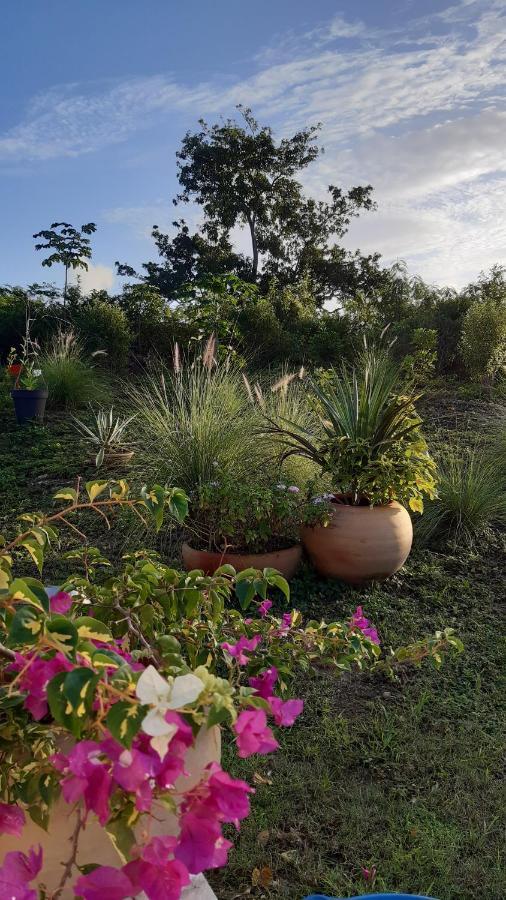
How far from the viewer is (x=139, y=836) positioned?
91 centimetres

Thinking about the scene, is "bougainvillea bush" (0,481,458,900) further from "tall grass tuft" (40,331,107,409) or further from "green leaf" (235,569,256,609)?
"tall grass tuft" (40,331,107,409)

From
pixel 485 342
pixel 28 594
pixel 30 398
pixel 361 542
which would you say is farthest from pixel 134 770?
pixel 485 342

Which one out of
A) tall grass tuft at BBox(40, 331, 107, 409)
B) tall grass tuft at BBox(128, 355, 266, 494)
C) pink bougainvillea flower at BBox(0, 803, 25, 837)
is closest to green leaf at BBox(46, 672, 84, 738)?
pink bougainvillea flower at BBox(0, 803, 25, 837)

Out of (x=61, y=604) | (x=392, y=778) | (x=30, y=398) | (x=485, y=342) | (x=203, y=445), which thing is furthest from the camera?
(x=485, y=342)

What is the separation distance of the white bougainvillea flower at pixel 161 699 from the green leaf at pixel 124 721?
13 millimetres

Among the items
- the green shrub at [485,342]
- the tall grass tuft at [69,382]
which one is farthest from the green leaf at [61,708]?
the green shrub at [485,342]

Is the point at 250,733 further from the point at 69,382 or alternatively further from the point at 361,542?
the point at 69,382

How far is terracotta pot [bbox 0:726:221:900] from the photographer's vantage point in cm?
94

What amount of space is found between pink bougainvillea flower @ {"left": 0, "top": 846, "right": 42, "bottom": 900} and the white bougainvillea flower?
0.73ft

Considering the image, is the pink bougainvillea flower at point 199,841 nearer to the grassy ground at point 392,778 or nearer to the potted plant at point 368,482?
the grassy ground at point 392,778

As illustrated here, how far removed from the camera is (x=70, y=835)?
949 millimetres

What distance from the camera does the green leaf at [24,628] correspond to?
0.77 m

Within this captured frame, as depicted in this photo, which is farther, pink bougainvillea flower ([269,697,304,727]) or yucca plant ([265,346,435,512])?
yucca plant ([265,346,435,512])

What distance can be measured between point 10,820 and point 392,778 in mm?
1597
